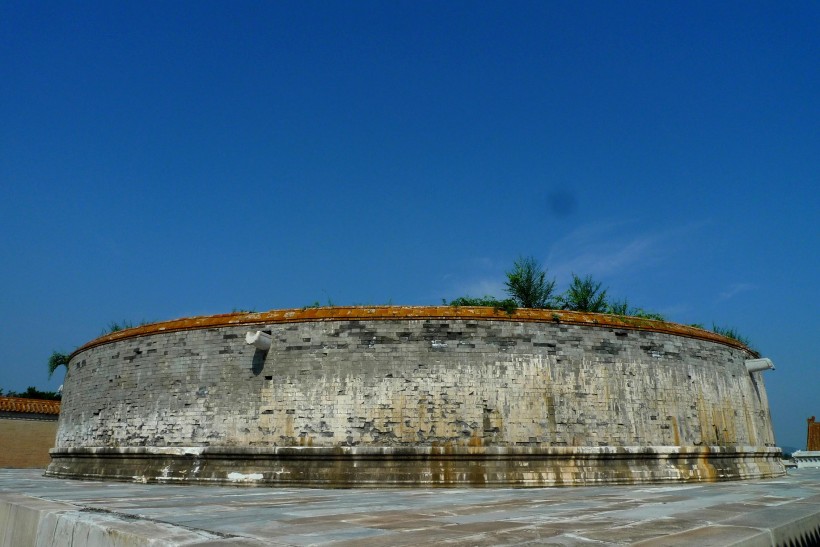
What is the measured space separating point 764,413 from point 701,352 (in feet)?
15.6

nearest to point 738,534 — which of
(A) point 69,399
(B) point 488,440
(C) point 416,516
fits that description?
(C) point 416,516

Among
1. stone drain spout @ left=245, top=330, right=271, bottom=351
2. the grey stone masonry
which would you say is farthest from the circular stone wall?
stone drain spout @ left=245, top=330, right=271, bottom=351

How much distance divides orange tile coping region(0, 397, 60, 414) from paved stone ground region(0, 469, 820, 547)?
24.3m

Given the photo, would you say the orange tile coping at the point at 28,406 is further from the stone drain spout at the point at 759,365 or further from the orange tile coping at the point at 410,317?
the stone drain spout at the point at 759,365

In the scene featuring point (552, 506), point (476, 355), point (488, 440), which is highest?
point (476, 355)

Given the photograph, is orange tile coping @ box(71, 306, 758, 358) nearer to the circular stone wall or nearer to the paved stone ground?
the circular stone wall

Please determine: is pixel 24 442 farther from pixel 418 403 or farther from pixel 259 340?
pixel 418 403

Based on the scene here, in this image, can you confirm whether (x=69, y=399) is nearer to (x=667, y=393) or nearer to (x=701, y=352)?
(x=667, y=393)

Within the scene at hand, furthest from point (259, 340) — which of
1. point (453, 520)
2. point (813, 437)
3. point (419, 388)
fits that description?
point (813, 437)

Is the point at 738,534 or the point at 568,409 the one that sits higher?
the point at 568,409

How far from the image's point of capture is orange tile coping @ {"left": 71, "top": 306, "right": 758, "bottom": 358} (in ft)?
46.9

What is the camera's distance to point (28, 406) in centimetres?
2848

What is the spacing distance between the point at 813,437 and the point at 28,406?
46584 mm

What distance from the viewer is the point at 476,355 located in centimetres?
1395
